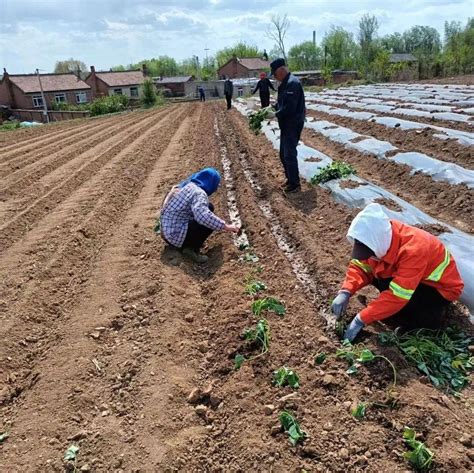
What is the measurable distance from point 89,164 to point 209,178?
6139 millimetres

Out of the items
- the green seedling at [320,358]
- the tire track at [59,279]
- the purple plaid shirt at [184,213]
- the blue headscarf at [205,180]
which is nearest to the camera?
the green seedling at [320,358]

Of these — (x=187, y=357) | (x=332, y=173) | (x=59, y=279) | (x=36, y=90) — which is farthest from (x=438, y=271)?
(x=36, y=90)

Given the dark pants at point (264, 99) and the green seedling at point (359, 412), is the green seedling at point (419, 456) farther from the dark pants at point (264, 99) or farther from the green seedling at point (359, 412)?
the dark pants at point (264, 99)

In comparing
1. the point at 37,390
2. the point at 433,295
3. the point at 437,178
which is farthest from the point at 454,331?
the point at 437,178

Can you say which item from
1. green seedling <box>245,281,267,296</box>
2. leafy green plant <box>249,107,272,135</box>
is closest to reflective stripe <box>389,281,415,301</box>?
green seedling <box>245,281,267,296</box>

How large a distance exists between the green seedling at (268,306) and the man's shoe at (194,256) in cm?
131

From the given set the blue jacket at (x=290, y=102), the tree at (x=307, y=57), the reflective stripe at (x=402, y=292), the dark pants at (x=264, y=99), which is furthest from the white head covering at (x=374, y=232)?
the tree at (x=307, y=57)

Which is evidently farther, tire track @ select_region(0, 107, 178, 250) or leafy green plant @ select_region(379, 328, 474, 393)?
tire track @ select_region(0, 107, 178, 250)

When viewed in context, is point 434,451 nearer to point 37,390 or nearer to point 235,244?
point 37,390

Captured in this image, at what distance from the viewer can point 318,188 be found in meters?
6.87

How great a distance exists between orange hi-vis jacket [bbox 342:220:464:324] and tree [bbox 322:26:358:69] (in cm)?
6312

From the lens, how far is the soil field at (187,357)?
249 centimetres

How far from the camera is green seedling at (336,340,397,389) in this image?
2947 mm

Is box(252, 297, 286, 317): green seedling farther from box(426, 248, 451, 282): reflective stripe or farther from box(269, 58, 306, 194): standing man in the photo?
box(269, 58, 306, 194): standing man
